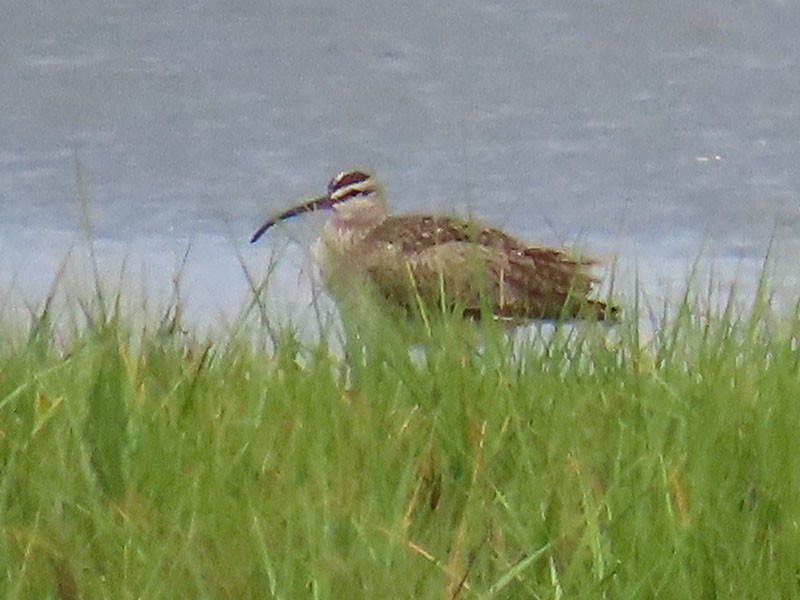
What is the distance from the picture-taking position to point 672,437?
2.76m

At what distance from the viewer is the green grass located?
2209mm

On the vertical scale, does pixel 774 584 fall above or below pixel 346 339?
below

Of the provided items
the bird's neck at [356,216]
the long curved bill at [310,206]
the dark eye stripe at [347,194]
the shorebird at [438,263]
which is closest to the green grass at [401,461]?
the shorebird at [438,263]

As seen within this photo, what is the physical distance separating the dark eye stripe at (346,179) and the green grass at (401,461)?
9.66 feet

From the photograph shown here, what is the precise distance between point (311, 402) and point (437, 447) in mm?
331

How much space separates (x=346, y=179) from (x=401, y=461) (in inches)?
A: 153

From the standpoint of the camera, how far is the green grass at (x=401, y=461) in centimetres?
221

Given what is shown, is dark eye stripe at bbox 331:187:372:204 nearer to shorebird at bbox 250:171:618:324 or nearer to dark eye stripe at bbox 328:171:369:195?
dark eye stripe at bbox 328:171:369:195

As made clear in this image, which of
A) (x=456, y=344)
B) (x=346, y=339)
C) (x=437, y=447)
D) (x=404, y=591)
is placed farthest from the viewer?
(x=346, y=339)

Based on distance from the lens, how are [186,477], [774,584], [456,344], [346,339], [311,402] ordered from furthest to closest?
[346,339]
[456,344]
[311,402]
[186,477]
[774,584]

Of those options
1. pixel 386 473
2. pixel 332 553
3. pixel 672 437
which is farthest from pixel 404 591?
pixel 672 437

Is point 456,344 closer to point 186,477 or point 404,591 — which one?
Result: point 186,477

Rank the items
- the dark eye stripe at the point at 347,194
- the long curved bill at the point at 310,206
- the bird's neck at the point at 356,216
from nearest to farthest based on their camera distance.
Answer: the long curved bill at the point at 310,206, the bird's neck at the point at 356,216, the dark eye stripe at the point at 347,194

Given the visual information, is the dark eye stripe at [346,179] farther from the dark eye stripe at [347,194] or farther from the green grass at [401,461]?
the green grass at [401,461]
